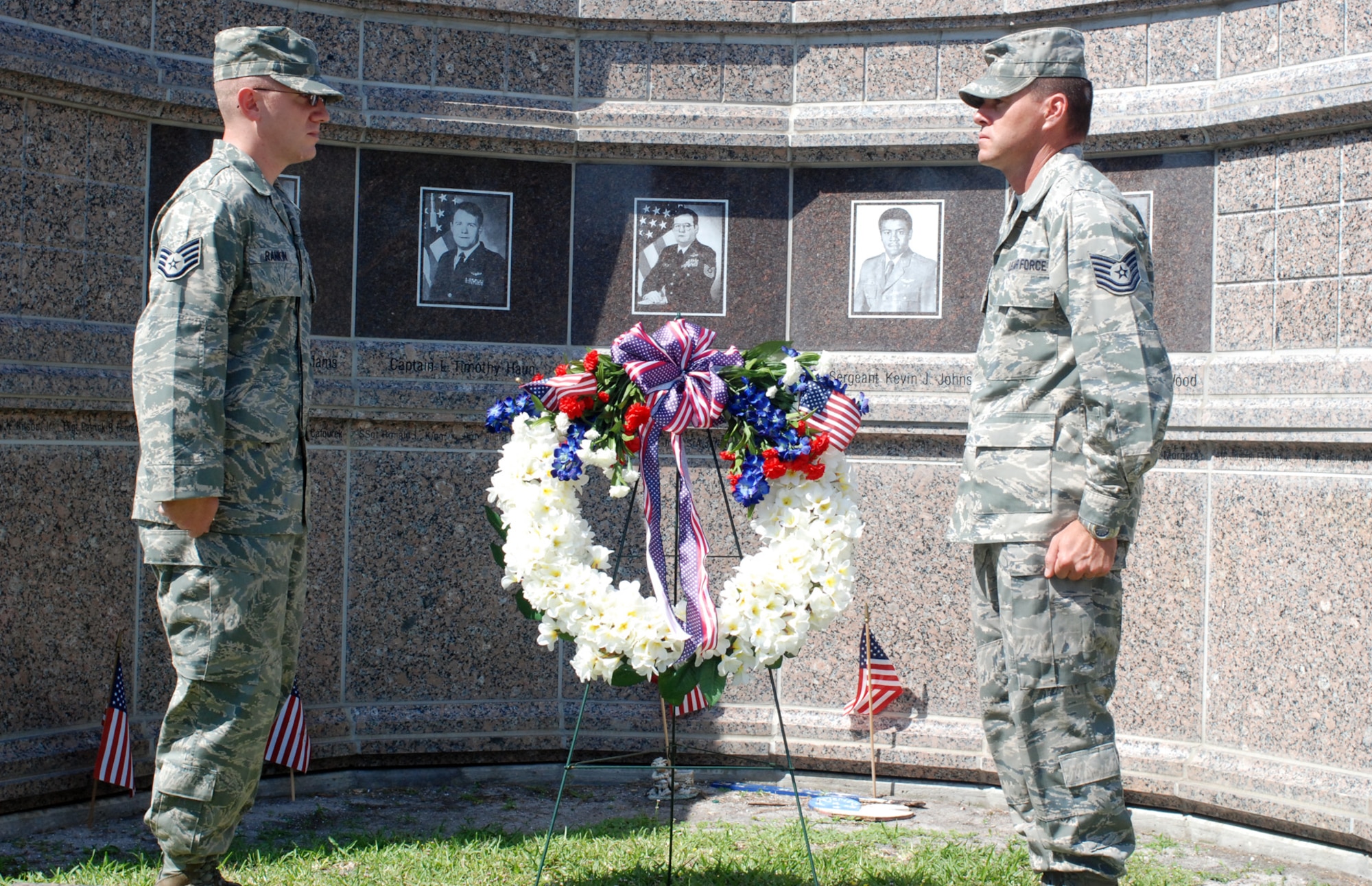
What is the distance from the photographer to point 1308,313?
15.7 ft

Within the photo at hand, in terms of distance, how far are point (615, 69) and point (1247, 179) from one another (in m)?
2.75

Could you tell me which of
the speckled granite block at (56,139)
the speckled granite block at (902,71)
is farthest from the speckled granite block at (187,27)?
the speckled granite block at (902,71)

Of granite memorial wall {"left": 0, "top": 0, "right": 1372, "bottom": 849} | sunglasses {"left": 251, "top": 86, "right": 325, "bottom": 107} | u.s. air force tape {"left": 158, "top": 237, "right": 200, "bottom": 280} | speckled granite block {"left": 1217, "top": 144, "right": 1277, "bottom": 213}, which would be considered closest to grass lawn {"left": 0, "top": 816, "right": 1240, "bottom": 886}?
granite memorial wall {"left": 0, "top": 0, "right": 1372, "bottom": 849}

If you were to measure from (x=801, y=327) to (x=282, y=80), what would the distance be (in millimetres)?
2912

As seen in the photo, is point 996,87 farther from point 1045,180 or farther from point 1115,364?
point 1115,364

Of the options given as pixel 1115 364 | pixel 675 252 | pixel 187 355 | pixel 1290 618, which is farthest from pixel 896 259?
pixel 187 355

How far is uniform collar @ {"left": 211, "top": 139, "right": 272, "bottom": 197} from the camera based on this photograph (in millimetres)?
3316

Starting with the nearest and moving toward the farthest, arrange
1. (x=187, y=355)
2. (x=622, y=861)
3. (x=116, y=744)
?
(x=187, y=355) < (x=622, y=861) < (x=116, y=744)

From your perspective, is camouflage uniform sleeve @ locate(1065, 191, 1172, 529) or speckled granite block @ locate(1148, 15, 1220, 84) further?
speckled granite block @ locate(1148, 15, 1220, 84)

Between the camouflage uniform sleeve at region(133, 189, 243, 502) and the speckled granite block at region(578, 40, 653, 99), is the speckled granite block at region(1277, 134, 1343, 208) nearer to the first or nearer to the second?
the speckled granite block at region(578, 40, 653, 99)

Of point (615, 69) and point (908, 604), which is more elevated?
point (615, 69)

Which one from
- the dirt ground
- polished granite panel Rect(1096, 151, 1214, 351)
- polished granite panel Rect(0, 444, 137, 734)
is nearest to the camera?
the dirt ground

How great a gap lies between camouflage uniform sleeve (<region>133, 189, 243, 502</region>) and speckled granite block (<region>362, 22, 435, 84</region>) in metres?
2.41

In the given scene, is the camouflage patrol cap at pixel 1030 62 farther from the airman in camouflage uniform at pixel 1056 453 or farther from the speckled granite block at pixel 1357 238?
the speckled granite block at pixel 1357 238
